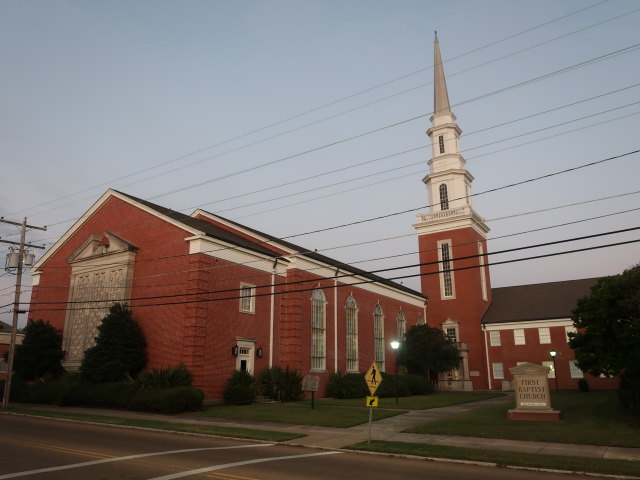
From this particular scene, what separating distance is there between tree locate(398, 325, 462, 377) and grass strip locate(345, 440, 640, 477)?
1140 inches

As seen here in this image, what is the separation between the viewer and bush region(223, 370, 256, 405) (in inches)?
1039

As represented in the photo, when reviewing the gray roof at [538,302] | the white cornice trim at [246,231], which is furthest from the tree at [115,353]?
A: the gray roof at [538,302]

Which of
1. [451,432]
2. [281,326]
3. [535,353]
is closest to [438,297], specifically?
[535,353]

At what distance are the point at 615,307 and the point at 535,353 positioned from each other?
30017 millimetres

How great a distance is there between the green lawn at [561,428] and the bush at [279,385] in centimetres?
1112

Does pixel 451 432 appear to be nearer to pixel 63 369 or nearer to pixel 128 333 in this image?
pixel 128 333

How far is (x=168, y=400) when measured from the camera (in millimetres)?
22094

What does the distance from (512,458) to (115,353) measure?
20.4 meters

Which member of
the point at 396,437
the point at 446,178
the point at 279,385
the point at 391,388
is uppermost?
the point at 446,178

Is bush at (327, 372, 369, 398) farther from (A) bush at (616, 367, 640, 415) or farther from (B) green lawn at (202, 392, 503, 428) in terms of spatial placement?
(A) bush at (616, 367, 640, 415)

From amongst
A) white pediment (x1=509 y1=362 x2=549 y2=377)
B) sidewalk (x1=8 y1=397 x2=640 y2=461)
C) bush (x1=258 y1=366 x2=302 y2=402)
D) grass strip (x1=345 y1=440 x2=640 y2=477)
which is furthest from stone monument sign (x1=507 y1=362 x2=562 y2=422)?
bush (x1=258 y1=366 x2=302 y2=402)

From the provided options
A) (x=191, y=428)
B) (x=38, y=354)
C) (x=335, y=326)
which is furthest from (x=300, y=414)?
(x=38, y=354)

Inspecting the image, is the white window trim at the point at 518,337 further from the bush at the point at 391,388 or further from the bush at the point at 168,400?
the bush at the point at 168,400

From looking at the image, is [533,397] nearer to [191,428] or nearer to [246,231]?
[191,428]
